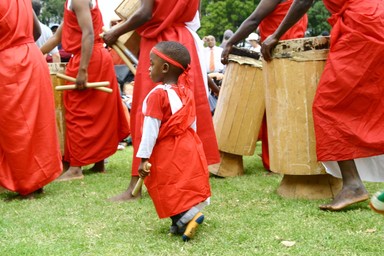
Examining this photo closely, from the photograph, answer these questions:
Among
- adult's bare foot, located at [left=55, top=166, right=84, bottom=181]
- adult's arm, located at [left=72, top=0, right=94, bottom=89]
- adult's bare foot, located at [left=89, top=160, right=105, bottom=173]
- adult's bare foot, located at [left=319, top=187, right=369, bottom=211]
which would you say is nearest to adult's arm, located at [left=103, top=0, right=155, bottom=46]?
adult's arm, located at [left=72, top=0, right=94, bottom=89]

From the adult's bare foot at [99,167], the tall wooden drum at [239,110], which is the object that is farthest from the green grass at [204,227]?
the adult's bare foot at [99,167]

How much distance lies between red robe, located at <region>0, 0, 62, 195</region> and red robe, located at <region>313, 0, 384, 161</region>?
2355 millimetres

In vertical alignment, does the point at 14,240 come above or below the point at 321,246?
below

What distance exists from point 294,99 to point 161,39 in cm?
117

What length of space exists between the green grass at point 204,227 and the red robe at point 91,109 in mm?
1229

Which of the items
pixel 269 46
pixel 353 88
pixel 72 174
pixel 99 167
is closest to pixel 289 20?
pixel 269 46

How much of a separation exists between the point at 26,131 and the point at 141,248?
6.87ft

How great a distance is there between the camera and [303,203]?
5320 millimetres

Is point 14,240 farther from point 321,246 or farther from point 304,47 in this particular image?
point 304,47

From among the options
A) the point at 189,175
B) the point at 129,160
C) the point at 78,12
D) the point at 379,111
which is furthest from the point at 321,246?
the point at 129,160

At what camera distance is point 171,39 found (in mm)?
5664

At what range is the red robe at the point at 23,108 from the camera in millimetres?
5816

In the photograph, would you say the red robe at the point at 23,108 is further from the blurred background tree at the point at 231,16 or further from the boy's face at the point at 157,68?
the blurred background tree at the point at 231,16

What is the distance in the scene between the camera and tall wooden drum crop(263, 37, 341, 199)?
528cm
